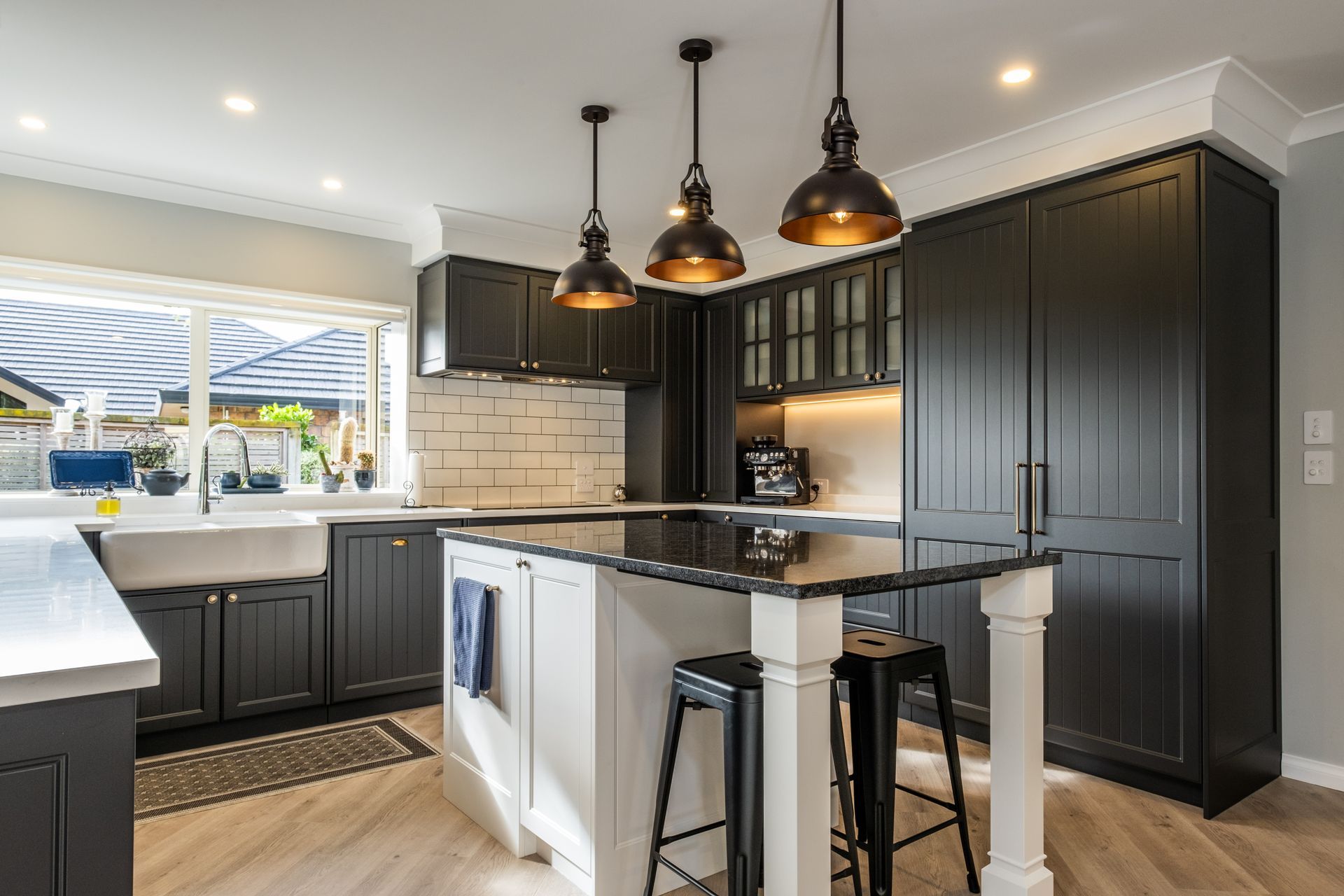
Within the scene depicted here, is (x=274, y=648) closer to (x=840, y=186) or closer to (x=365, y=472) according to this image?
(x=365, y=472)

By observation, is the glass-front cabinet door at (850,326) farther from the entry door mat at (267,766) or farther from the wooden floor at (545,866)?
the entry door mat at (267,766)

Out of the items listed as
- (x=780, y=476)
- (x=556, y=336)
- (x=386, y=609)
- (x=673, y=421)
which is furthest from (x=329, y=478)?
(x=780, y=476)

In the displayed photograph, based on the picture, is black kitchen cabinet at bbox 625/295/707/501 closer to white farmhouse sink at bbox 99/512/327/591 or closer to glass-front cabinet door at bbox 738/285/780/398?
glass-front cabinet door at bbox 738/285/780/398

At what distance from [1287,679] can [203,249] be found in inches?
195

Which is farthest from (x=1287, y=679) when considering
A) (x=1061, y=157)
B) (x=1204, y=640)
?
(x=1061, y=157)

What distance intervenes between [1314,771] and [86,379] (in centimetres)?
533

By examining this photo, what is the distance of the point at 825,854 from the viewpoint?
1622 mm

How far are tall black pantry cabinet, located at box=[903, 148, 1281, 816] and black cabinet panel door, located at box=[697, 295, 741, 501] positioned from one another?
181 centimetres

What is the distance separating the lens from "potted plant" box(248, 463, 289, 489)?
4.16 metres

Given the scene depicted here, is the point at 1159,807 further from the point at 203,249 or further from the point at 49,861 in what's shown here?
the point at 203,249

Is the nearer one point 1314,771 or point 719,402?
point 1314,771

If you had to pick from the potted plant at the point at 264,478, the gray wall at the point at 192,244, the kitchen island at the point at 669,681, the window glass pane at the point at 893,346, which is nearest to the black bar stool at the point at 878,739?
the kitchen island at the point at 669,681

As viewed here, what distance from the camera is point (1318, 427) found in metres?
2.99

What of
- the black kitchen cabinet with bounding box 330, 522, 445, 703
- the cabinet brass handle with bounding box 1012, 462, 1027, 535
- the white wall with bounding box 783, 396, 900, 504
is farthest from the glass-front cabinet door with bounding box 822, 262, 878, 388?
the black kitchen cabinet with bounding box 330, 522, 445, 703
